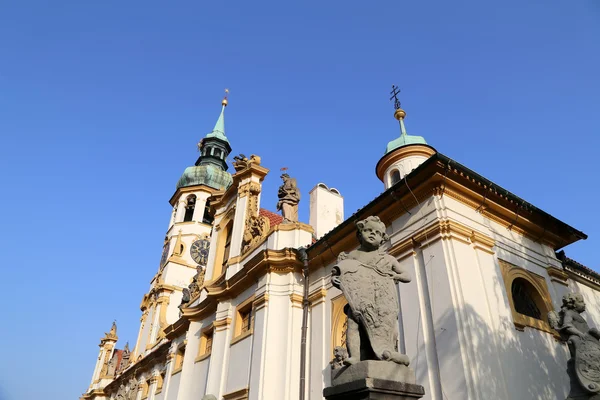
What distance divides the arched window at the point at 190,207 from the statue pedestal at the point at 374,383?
112 ft

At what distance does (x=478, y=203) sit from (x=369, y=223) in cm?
734

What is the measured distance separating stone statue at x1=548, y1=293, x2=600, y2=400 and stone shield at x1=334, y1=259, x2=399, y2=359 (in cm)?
429

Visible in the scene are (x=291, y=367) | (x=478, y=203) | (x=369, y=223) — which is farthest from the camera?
(x=291, y=367)

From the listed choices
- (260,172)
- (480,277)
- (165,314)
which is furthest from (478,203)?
(165,314)

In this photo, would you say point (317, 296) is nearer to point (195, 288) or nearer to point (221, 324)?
point (221, 324)

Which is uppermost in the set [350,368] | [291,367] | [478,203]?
[478,203]

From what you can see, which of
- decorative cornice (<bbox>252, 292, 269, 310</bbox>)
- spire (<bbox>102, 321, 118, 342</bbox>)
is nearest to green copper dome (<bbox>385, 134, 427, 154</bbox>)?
decorative cornice (<bbox>252, 292, 269, 310</bbox>)

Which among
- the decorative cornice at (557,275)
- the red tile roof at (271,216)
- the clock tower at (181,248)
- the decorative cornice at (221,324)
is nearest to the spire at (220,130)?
the clock tower at (181,248)

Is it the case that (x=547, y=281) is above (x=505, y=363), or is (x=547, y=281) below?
above

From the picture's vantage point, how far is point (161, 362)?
81.8ft

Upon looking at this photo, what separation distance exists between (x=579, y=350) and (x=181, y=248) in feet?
101

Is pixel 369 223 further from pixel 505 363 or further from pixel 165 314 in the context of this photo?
pixel 165 314

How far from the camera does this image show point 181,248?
3456cm

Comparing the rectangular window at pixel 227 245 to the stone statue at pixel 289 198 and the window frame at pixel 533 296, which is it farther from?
the window frame at pixel 533 296
